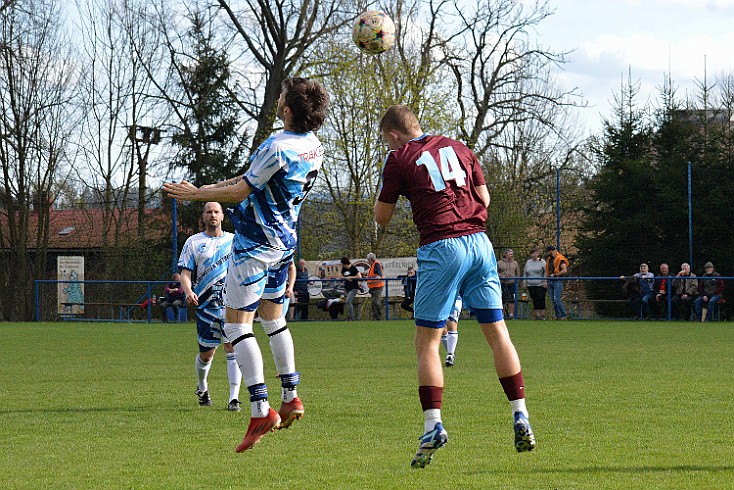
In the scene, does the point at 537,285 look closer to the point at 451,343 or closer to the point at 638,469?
the point at 451,343

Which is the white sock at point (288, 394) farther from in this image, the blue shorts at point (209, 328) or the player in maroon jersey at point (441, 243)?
the blue shorts at point (209, 328)

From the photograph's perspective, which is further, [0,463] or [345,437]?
[345,437]

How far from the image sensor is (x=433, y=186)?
5766 millimetres

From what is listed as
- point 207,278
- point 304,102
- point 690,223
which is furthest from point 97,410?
point 690,223

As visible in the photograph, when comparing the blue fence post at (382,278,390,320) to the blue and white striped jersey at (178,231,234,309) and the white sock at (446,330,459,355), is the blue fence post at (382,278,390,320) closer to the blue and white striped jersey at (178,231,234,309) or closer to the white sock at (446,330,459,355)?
the white sock at (446,330,459,355)

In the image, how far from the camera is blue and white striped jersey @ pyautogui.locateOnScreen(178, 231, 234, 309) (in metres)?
9.52

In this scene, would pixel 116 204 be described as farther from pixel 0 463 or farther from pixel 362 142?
pixel 0 463

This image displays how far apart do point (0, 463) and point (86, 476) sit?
2.82ft

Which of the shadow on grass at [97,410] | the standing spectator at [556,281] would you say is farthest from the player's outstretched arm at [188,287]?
the standing spectator at [556,281]

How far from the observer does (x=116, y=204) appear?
36406 mm

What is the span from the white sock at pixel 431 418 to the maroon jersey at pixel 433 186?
935 millimetres

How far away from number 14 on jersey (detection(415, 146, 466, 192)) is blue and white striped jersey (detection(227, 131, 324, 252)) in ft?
2.70

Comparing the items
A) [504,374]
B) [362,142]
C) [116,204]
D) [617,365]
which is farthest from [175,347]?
[116,204]

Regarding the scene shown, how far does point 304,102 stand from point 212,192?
2.74ft
